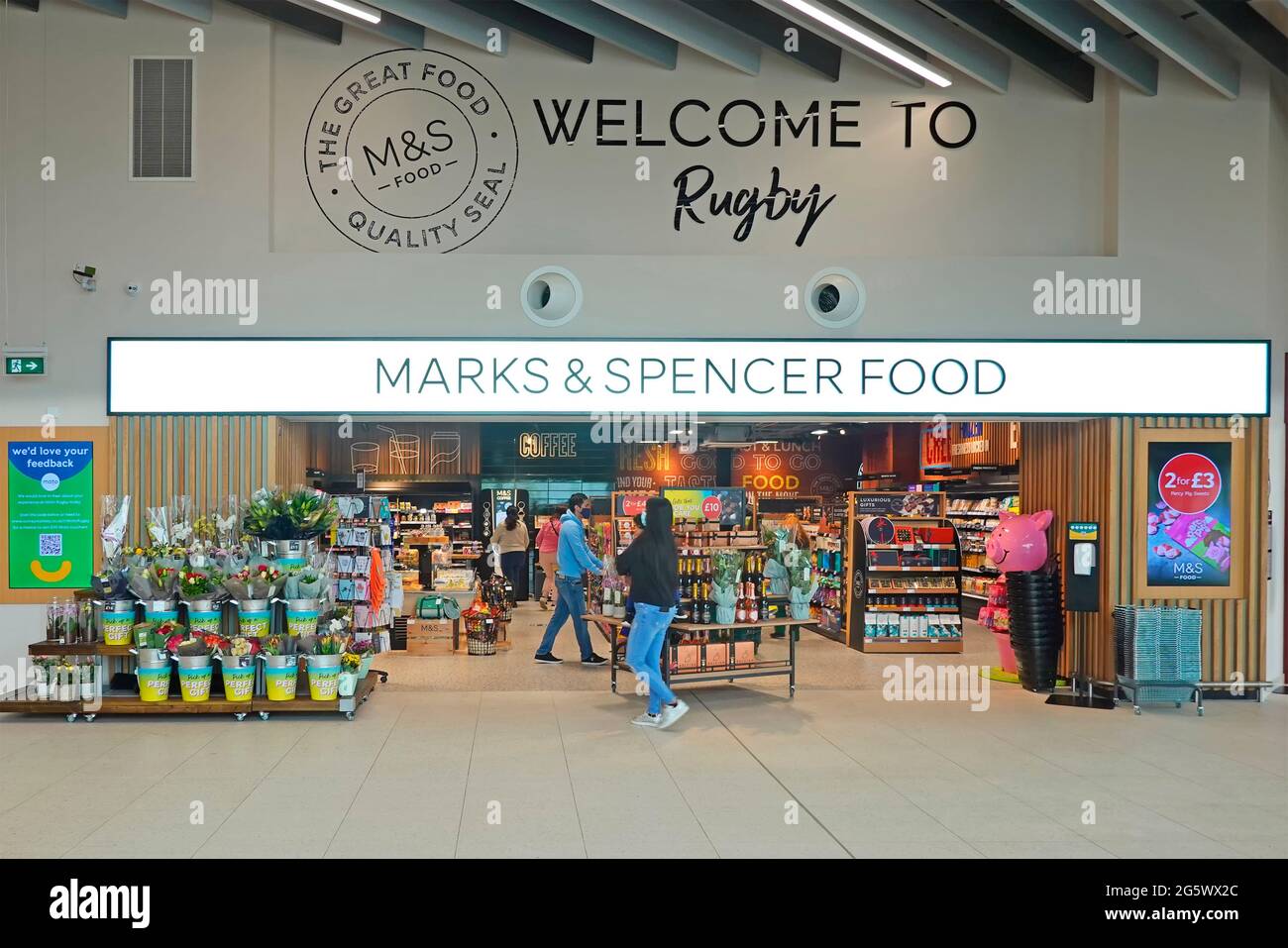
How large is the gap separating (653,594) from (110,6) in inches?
233

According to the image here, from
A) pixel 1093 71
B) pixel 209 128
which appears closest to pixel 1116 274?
pixel 1093 71

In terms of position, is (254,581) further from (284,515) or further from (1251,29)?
(1251,29)

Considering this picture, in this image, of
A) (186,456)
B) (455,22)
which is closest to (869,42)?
(455,22)

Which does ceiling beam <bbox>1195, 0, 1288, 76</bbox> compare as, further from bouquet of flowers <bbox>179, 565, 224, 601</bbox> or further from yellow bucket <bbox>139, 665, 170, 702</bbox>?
yellow bucket <bbox>139, 665, 170, 702</bbox>

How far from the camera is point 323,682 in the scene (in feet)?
23.4

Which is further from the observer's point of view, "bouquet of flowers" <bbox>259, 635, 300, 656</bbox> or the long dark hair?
"bouquet of flowers" <bbox>259, 635, 300, 656</bbox>

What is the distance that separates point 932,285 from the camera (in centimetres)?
817

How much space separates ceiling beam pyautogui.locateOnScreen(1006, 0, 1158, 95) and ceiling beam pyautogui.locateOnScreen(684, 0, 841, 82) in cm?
147

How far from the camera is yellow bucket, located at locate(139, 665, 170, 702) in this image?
7.02 metres

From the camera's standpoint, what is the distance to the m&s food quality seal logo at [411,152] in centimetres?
836

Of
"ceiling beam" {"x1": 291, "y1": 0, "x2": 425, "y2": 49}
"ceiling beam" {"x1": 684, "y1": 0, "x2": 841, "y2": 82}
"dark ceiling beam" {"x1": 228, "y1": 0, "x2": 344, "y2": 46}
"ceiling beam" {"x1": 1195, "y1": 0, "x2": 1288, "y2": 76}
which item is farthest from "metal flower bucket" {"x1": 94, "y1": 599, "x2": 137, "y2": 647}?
"ceiling beam" {"x1": 1195, "y1": 0, "x2": 1288, "y2": 76}
